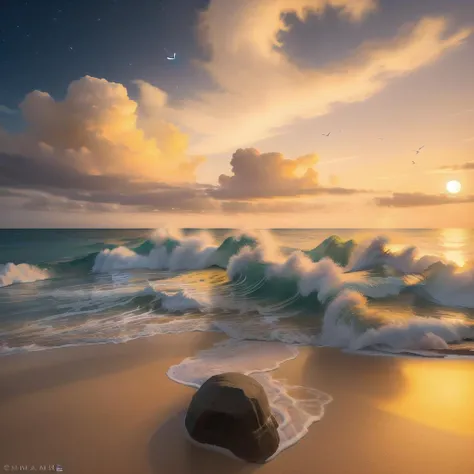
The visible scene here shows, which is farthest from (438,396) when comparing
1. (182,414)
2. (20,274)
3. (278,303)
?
(20,274)

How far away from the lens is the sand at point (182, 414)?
10.6ft

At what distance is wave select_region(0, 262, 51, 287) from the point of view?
53.3 ft

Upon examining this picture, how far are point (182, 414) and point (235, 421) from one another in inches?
41.3

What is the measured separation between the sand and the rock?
0.39ft

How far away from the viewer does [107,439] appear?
3.61m

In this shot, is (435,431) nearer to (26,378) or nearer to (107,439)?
(107,439)

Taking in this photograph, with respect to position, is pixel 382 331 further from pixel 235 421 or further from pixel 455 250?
pixel 455 250

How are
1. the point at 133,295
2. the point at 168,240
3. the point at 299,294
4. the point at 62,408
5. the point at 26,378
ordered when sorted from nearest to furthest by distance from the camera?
the point at 62,408, the point at 26,378, the point at 299,294, the point at 133,295, the point at 168,240

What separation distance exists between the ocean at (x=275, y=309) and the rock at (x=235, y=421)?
0.33 meters

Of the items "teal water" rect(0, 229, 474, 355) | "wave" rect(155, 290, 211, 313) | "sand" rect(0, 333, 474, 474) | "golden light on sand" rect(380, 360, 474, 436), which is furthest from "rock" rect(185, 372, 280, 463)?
"wave" rect(155, 290, 211, 313)

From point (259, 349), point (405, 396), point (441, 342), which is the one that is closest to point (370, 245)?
point (441, 342)

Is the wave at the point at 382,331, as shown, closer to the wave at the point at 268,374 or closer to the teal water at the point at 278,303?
the teal water at the point at 278,303

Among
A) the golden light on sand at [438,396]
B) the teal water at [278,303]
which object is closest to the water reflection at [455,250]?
the teal water at [278,303]

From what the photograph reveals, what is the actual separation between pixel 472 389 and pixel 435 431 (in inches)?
56.2
